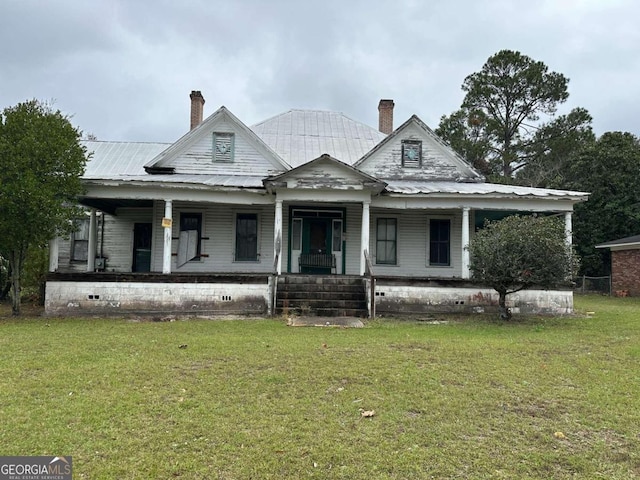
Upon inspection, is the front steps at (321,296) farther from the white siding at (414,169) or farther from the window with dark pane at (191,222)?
the white siding at (414,169)

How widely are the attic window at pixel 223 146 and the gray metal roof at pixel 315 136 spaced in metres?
2.30

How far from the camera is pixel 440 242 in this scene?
1600 centimetres

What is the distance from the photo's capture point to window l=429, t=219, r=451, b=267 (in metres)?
16.0

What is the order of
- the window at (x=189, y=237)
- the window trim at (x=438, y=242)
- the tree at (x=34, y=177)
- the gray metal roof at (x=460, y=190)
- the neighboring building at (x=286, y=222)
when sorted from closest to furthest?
the tree at (x=34, y=177), the neighboring building at (x=286, y=222), the gray metal roof at (x=460, y=190), the window at (x=189, y=237), the window trim at (x=438, y=242)

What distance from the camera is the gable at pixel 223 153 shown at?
51.5ft

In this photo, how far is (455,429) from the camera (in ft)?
13.1

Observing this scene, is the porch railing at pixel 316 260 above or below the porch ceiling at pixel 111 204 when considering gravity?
below

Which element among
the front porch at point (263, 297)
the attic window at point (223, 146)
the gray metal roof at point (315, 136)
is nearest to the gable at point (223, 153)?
the attic window at point (223, 146)

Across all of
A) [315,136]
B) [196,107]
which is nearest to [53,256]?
[196,107]

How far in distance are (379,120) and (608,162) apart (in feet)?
51.6

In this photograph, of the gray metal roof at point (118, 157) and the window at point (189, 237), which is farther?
the gray metal roof at point (118, 157)

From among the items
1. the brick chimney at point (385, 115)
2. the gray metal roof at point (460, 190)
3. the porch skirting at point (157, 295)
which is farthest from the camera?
the brick chimney at point (385, 115)

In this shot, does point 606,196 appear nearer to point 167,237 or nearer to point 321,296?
point 321,296

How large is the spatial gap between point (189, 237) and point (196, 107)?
7.48 meters
